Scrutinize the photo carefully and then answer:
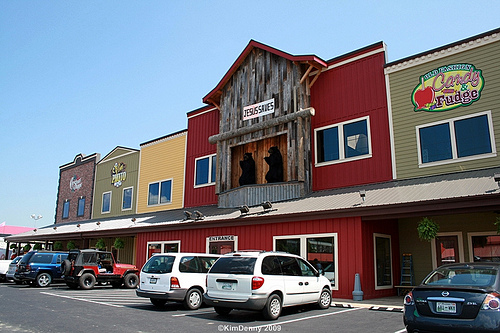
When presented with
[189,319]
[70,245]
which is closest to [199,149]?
[70,245]

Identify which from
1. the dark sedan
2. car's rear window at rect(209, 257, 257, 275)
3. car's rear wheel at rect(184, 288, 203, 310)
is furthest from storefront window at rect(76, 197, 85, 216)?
the dark sedan

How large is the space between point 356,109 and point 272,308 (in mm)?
9927

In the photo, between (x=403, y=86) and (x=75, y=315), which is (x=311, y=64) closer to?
(x=403, y=86)

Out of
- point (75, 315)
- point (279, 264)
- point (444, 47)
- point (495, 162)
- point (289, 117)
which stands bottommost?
point (75, 315)

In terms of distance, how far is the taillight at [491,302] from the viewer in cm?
648

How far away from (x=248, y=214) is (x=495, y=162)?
8.76 meters

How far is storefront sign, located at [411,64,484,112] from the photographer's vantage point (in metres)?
14.5

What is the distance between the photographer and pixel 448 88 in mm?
15008

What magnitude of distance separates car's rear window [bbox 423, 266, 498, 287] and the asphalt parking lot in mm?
1529

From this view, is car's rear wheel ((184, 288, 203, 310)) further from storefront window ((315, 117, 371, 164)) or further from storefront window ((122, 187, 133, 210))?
storefront window ((122, 187, 133, 210))

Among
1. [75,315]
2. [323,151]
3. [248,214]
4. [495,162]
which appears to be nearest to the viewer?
[75,315]

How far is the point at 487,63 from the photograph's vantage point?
14.3 m

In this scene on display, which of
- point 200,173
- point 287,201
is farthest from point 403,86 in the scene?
point 200,173

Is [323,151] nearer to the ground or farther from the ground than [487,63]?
nearer to the ground
